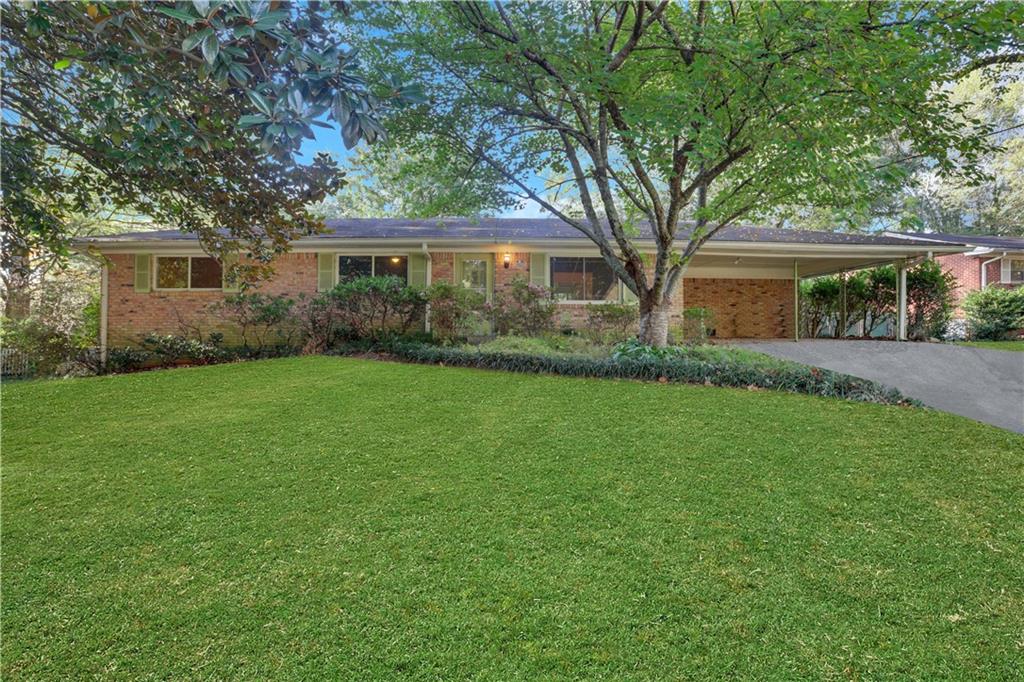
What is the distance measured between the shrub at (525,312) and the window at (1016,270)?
17.5 meters

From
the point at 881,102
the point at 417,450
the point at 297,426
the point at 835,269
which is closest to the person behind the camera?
the point at 417,450

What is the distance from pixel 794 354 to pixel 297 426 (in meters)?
8.85

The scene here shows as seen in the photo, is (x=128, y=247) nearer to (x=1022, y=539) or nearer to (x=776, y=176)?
(x=776, y=176)

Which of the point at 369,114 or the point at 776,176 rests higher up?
the point at 776,176

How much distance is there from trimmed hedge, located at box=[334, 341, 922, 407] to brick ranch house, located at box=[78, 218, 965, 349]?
4.02 m

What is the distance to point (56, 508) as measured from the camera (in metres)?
3.02

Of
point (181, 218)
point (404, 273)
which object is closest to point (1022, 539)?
point (181, 218)

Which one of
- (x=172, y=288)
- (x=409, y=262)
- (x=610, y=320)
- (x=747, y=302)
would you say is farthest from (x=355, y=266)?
(x=747, y=302)

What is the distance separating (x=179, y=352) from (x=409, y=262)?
17.9 feet

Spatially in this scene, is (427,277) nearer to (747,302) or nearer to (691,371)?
(691,371)

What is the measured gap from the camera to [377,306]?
10281mm

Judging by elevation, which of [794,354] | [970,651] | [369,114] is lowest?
[970,651]

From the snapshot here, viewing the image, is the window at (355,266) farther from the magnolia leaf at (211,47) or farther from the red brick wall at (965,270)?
the red brick wall at (965,270)

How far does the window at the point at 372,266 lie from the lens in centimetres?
1191
